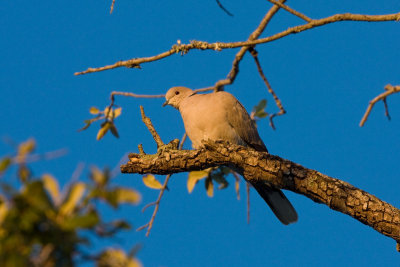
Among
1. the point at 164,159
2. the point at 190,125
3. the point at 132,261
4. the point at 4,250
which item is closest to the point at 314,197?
the point at 164,159

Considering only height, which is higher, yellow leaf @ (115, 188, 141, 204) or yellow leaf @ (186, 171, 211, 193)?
yellow leaf @ (186, 171, 211, 193)

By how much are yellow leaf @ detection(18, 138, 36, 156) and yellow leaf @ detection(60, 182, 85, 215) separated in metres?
0.21

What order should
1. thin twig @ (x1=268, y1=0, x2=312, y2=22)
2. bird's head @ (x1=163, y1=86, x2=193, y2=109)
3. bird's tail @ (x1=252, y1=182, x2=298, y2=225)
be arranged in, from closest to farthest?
thin twig @ (x1=268, y1=0, x2=312, y2=22) < bird's tail @ (x1=252, y1=182, x2=298, y2=225) < bird's head @ (x1=163, y1=86, x2=193, y2=109)

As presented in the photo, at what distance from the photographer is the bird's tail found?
5035 millimetres

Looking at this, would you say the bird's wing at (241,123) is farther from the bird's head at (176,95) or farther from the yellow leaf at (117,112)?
the yellow leaf at (117,112)

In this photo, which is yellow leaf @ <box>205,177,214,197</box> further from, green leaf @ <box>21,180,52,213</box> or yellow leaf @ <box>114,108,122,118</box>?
green leaf @ <box>21,180,52,213</box>

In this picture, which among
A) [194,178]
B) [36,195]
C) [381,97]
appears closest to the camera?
[36,195]

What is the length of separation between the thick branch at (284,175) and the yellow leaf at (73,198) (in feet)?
9.08

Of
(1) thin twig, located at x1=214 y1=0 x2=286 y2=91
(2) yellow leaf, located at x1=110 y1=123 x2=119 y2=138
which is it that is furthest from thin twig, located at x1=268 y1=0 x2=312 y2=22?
(2) yellow leaf, located at x1=110 y1=123 x2=119 y2=138

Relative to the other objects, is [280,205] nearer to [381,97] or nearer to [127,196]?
[381,97]

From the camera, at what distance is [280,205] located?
5066 mm

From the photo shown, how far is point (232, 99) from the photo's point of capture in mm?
5703

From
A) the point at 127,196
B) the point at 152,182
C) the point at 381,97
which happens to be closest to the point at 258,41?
the point at 381,97

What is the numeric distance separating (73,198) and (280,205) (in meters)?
3.76
